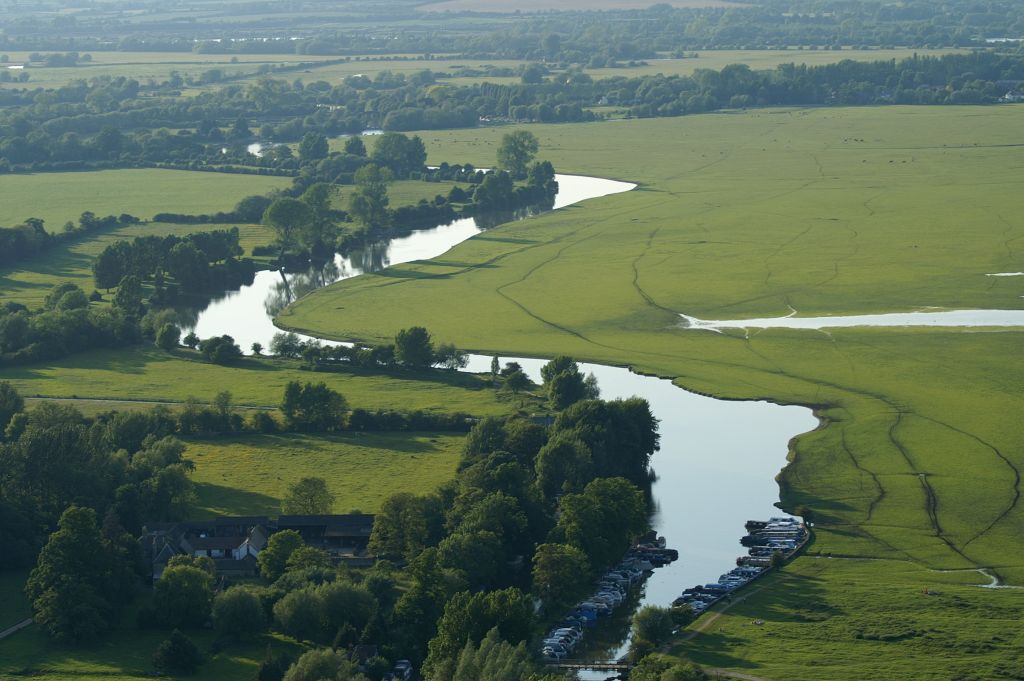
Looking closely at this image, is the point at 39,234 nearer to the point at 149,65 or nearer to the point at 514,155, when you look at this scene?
the point at 514,155

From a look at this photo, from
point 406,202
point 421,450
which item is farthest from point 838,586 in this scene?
point 406,202

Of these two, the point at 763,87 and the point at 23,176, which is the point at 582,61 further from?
the point at 23,176

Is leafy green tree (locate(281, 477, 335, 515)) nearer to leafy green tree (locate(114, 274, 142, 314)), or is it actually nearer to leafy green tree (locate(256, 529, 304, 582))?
leafy green tree (locate(256, 529, 304, 582))

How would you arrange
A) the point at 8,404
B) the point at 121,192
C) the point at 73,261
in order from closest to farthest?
the point at 8,404
the point at 73,261
the point at 121,192

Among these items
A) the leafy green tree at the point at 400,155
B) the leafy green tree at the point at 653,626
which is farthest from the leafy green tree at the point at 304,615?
the leafy green tree at the point at 400,155

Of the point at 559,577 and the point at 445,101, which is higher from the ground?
the point at 445,101

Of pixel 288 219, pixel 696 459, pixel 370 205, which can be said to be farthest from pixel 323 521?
pixel 370 205
